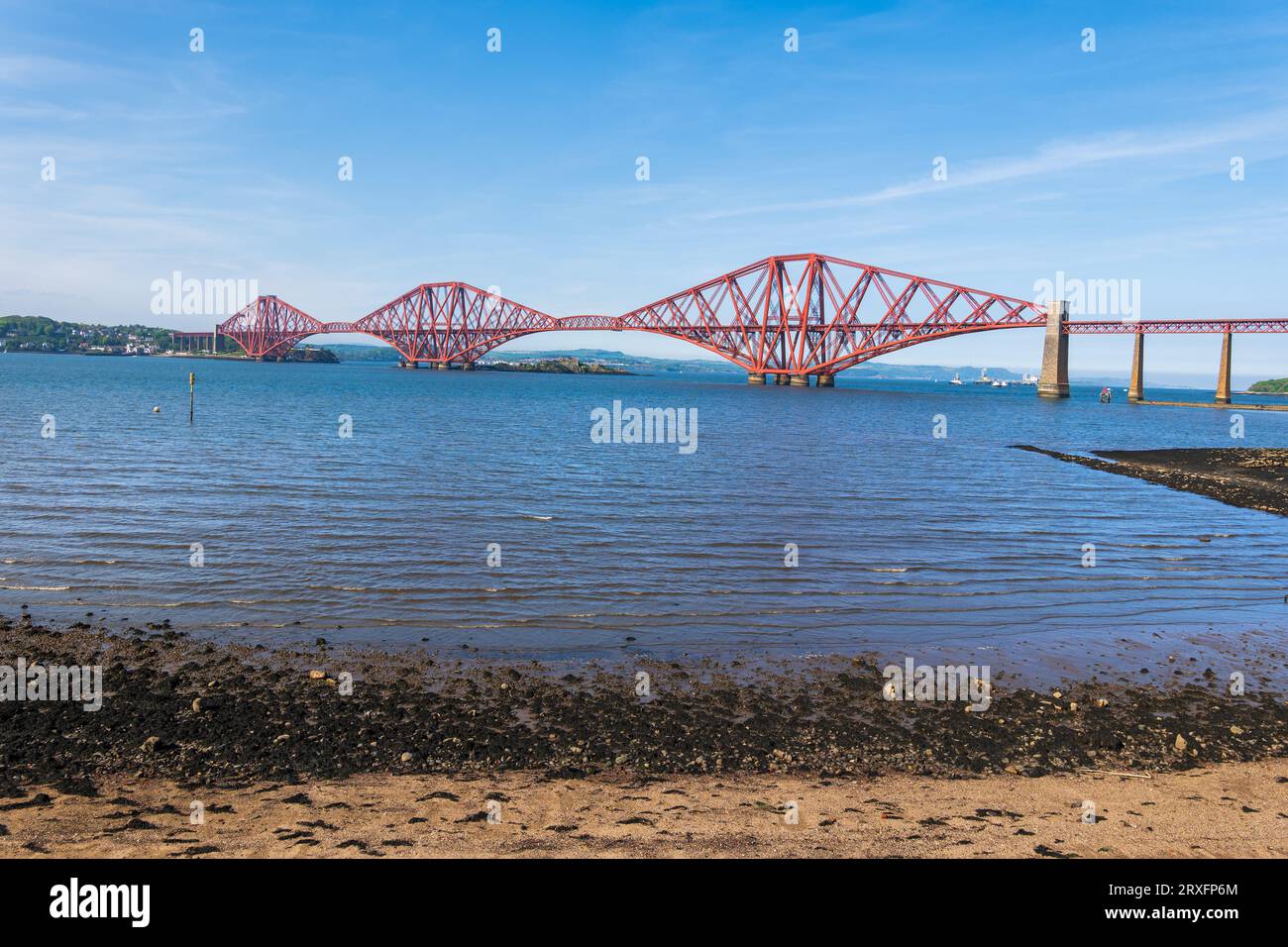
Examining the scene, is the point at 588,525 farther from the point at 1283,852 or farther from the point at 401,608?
the point at 1283,852

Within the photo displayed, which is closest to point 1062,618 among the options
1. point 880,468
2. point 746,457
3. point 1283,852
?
point 1283,852

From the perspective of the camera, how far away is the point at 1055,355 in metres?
118

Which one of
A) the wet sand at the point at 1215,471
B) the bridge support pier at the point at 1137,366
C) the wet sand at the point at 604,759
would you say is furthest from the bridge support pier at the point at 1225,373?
the wet sand at the point at 604,759

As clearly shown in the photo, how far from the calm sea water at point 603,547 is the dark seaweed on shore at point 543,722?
3.92ft

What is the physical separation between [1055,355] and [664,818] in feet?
411

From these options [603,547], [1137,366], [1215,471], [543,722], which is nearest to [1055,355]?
[1137,366]

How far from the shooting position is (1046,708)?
344 inches

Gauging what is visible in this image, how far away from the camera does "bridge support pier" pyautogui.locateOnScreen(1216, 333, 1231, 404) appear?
102625 mm

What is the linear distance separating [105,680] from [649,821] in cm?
584

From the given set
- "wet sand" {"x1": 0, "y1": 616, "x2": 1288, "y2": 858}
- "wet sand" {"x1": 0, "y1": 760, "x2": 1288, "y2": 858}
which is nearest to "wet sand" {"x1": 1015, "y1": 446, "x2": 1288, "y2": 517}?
"wet sand" {"x1": 0, "y1": 616, "x2": 1288, "y2": 858}

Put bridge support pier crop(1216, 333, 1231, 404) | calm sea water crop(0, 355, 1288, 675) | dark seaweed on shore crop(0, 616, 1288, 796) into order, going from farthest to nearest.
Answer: bridge support pier crop(1216, 333, 1231, 404) → calm sea water crop(0, 355, 1288, 675) → dark seaweed on shore crop(0, 616, 1288, 796)

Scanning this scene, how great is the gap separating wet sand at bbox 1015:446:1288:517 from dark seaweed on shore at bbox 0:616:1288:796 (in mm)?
18763

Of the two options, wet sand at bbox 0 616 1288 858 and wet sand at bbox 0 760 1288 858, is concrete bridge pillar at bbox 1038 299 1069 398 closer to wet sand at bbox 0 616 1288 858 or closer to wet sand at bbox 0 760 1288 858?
wet sand at bbox 0 616 1288 858

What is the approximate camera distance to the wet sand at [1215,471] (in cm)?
2630
